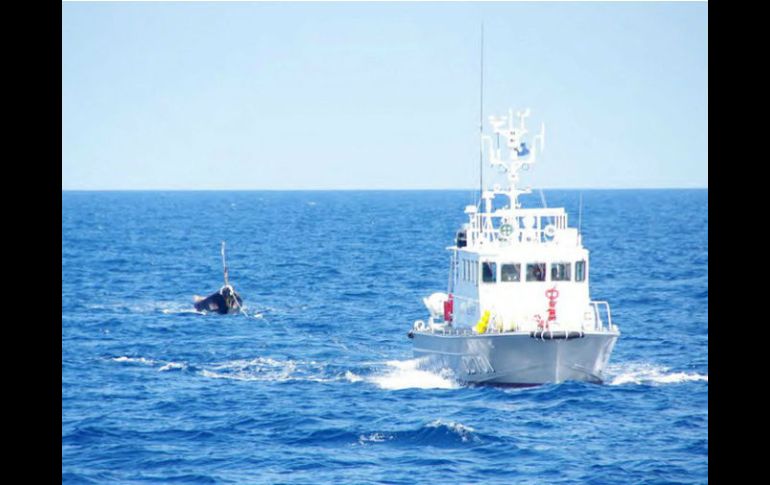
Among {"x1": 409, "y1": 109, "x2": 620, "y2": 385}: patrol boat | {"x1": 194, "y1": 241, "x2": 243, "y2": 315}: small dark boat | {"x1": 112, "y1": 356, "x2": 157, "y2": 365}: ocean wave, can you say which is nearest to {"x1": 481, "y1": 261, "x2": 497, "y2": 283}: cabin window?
{"x1": 409, "y1": 109, "x2": 620, "y2": 385}: patrol boat

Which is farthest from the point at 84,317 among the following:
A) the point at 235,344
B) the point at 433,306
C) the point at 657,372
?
the point at 657,372

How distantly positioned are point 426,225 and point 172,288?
86770mm

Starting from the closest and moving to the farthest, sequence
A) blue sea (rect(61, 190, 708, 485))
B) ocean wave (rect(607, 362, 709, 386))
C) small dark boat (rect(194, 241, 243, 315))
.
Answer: blue sea (rect(61, 190, 708, 485))
ocean wave (rect(607, 362, 709, 386))
small dark boat (rect(194, 241, 243, 315))

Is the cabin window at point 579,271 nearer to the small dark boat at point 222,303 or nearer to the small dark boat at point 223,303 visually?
the small dark boat at point 223,303

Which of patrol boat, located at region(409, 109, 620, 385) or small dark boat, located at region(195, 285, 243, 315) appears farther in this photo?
small dark boat, located at region(195, 285, 243, 315)

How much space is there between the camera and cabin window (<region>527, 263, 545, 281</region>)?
34.0 meters

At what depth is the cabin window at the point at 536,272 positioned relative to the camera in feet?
112

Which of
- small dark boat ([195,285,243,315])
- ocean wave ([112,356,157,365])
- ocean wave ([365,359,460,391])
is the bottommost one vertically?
ocean wave ([112,356,157,365])

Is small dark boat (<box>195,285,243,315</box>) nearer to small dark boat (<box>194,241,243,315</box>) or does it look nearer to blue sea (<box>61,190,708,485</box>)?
small dark boat (<box>194,241,243,315</box>)

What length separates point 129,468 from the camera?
2636cm

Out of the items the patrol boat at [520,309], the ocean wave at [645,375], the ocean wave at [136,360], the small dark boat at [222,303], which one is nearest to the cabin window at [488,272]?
the patrol boat at [520,309]

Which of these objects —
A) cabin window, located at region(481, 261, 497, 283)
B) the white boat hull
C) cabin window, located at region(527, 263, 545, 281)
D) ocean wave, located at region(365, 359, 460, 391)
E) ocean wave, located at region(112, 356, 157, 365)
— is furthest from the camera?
ocean wave, located at region(112, 356, 157, 365)

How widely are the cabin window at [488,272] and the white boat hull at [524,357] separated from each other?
6.50ft
